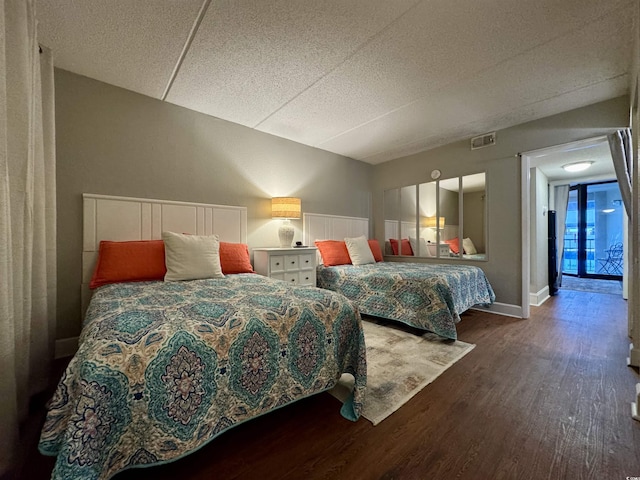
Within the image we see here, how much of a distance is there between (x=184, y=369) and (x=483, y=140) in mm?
4105

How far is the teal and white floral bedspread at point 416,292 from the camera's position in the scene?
2525 millimetres

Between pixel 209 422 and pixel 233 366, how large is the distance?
0.23 metres

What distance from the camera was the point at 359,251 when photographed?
151 inches

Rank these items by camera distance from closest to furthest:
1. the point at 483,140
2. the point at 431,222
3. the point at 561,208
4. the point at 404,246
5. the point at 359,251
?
the point at 483,140, the point at 359,251, the point at 431,222, the point at 404,246, the point at 561,208

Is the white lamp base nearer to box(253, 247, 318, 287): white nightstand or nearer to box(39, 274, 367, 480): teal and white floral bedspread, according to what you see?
box(253, 247, 318, 287): white nightstand

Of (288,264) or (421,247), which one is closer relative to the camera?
(288,264)

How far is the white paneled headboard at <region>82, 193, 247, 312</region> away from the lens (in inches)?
91.2

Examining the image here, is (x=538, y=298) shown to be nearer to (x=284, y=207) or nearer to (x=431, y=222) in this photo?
(x=431, y=222)

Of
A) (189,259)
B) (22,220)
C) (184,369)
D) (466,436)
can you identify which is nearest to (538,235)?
(466,436)

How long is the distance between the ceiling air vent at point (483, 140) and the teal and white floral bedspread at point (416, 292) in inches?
66.0

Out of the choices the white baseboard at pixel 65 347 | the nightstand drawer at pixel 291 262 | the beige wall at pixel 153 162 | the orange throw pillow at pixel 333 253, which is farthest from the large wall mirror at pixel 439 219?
the white baseboard at pixel 65 347

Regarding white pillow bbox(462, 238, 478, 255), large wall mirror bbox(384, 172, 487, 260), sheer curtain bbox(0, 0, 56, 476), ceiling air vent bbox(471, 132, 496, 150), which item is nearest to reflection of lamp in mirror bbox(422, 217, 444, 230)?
large wall mirror bbox(384, 172, 487, 260)

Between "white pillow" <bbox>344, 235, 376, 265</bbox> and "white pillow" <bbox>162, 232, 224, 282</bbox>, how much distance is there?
2.01m

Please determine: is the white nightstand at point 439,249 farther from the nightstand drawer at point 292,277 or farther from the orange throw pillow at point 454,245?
the nightstand drawer at point 292,277
